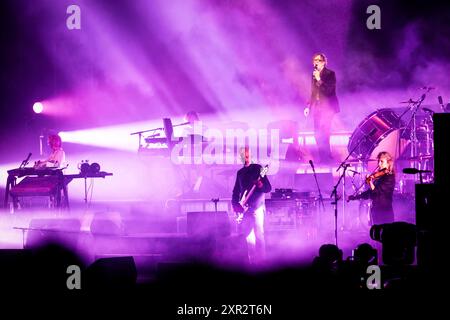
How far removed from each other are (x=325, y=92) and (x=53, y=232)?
6.76m

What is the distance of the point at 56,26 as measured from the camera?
47.0 ft

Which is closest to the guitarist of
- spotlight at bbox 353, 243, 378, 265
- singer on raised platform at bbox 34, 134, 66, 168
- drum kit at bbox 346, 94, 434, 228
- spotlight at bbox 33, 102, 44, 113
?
spotlight at bbox 353, 243, 378, 265

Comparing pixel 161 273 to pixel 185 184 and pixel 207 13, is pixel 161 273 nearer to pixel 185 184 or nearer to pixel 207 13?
pixel 185 184

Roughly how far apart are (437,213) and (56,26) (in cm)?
1122

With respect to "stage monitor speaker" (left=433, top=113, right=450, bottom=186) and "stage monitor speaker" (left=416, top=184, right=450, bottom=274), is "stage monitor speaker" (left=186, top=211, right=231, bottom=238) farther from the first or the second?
"stage monitor speaker" (left=433, top=113, right=450, bottom=186)

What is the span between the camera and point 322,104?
12.8m

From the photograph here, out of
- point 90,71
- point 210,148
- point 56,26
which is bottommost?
point 210,148

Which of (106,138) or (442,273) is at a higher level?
(106,138)

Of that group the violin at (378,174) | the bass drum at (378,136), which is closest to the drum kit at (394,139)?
the bass drum at (378,136)

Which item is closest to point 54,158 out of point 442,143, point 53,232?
point 53,232

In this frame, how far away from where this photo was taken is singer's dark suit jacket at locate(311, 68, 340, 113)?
12.6m

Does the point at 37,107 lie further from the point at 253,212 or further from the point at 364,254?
the point at 364,254

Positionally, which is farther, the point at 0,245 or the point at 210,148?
the point at 210,148
